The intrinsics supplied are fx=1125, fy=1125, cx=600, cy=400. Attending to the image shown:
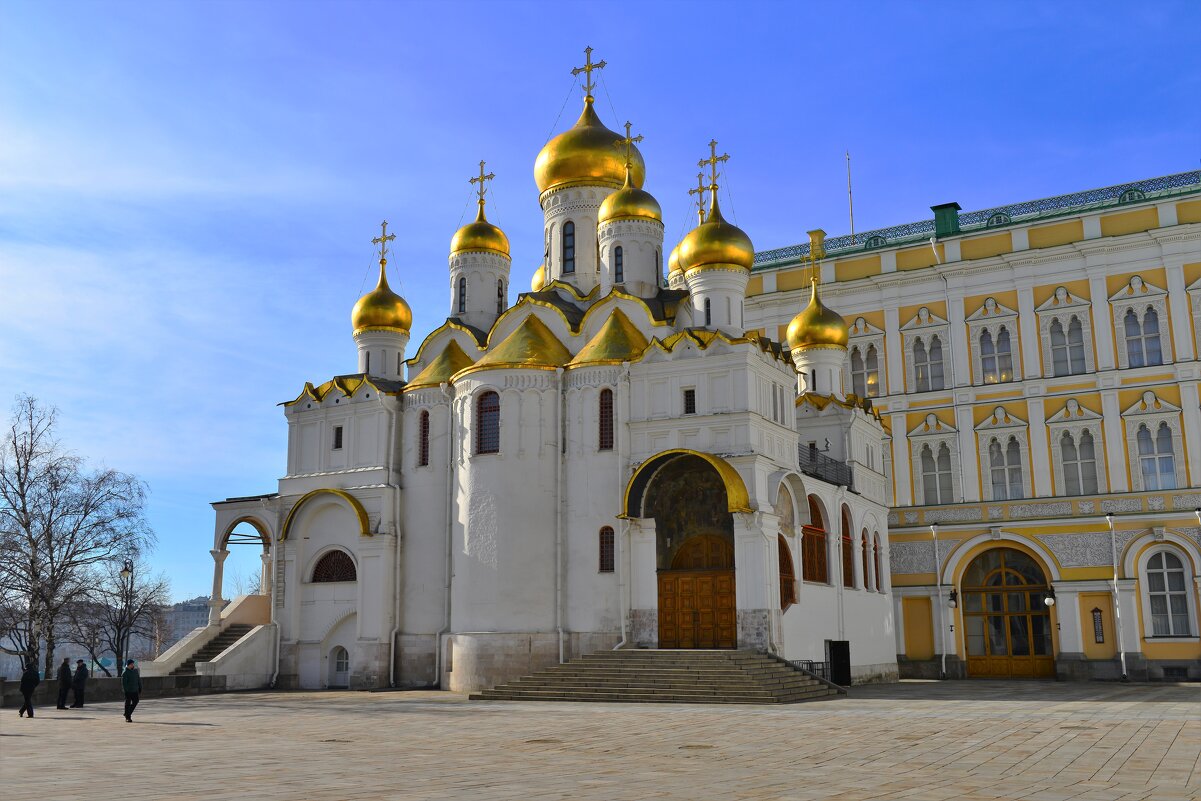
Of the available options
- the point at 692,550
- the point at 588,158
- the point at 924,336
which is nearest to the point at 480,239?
the point at 588,158

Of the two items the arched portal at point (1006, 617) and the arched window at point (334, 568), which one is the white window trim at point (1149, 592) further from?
the arched window at point (334, 568)

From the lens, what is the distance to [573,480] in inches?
1026

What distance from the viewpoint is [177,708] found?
70.1ft

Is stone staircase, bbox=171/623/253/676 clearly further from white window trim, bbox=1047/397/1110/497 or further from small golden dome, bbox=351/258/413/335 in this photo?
white window trim, bbox=1047/397/1110/497

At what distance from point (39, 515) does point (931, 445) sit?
25895mm

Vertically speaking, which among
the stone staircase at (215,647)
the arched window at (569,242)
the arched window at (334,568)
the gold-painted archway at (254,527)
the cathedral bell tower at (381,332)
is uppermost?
the arched window at (569,242)

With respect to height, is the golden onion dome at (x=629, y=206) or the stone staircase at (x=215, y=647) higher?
the golden onion dome at (x=629, y=206)

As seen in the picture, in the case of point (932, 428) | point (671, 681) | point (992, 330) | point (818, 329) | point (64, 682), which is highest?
point (992, 330)

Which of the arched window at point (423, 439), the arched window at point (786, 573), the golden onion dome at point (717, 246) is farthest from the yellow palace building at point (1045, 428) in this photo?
the arched window at point (423, 439)

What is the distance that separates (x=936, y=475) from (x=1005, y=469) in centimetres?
198

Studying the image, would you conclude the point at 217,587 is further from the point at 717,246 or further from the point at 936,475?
the point at 936,475

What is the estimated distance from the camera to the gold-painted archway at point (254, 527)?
102ft

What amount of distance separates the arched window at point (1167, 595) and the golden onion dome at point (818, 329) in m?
10.2

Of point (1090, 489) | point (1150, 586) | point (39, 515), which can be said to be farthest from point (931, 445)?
point (39, 515)
